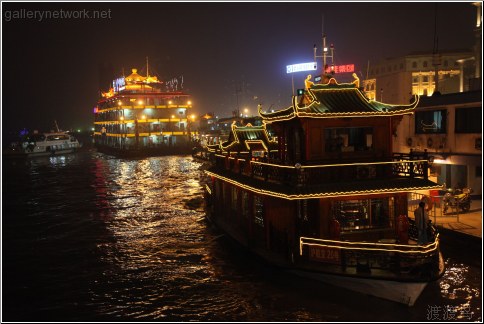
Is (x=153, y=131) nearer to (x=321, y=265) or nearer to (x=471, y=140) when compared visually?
(x=471, y=140)

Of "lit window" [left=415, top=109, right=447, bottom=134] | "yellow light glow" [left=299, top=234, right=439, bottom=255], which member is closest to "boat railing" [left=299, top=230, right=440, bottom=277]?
"yellow light glow" [left=299, top=234, right=439, bottom=255]

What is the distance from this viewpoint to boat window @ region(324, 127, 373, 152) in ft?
55.1

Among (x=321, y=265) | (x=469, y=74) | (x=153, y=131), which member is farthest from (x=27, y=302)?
(x=153, y=131)

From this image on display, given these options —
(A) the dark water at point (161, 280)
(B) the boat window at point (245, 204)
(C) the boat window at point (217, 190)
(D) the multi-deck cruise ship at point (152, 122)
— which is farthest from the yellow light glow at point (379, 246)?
(D) the multi-deck cruise ship at point (152, 122)

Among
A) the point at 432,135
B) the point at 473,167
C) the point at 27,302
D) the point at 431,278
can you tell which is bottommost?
the point at 27,302

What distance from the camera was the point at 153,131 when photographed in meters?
92.9

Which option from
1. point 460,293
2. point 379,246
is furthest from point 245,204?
point 460,293

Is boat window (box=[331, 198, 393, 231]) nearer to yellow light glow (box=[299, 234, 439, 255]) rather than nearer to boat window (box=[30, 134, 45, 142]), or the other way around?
yellow light glow (box=[299, 234, 439, 255])

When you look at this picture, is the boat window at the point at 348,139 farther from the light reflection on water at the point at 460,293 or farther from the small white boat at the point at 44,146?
the small white boat at the point at 44,146

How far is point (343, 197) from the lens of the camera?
15.9 metres

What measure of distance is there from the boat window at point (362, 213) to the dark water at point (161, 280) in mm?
2507

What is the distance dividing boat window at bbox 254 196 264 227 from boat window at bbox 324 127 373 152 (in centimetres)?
388

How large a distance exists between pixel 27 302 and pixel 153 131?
77748 millimetres

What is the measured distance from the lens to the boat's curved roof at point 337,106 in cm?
1596
